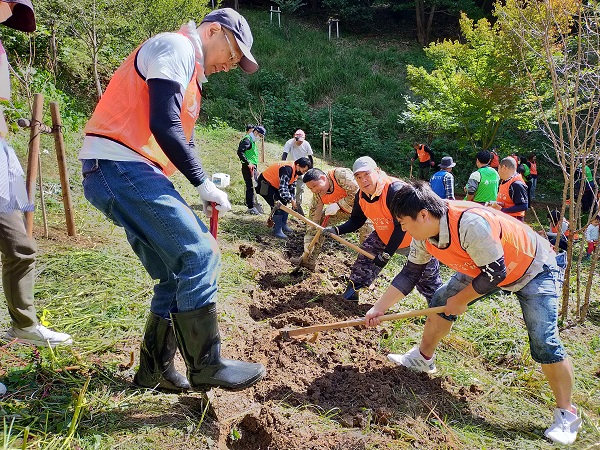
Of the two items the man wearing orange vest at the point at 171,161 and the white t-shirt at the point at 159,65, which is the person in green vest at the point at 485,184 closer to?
the man wearing orange vest at the point at 171,161

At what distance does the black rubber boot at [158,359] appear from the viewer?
8.16 ft

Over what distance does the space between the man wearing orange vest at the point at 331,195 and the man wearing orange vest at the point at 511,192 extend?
2.15 m

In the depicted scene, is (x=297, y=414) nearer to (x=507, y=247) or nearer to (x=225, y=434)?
(x=225, y=434)

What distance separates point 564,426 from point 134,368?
2.65 metres

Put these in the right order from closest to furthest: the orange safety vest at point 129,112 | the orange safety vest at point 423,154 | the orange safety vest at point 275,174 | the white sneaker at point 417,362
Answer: the orange safety vest at point 129,112
the white sneaker at point 417,362
the orange safety vest at point 275,174
the orange safety vest at point 423,154

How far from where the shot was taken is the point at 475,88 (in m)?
12.9

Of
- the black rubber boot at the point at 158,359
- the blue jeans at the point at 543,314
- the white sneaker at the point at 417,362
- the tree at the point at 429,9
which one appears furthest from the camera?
the tree at the point at 429,9

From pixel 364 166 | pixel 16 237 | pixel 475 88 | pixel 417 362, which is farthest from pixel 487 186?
pixel 475 88

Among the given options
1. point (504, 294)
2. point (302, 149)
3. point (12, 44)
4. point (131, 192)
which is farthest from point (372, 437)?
point (12, 44)

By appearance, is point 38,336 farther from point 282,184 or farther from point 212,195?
point 282,184

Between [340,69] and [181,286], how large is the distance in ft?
64.6

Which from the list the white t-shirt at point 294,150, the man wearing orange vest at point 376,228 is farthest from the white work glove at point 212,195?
the white t-shirt at point 294,150

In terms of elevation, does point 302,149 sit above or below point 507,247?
below

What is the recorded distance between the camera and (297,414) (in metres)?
2.93
